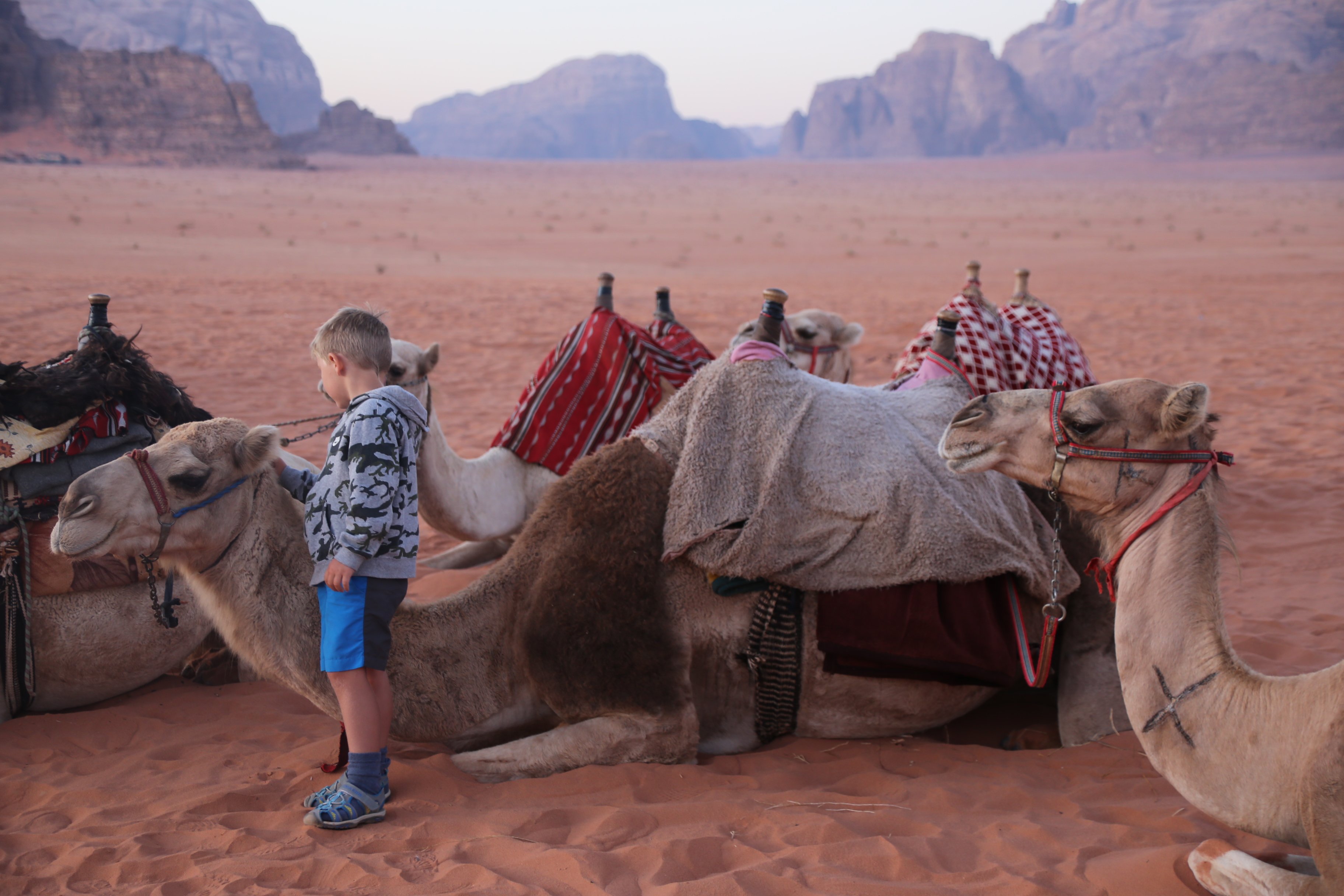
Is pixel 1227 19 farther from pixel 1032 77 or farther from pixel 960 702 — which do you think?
pixel 960 702

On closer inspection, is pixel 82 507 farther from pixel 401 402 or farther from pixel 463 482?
pixel 463 482

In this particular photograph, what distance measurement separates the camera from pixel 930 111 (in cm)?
15300

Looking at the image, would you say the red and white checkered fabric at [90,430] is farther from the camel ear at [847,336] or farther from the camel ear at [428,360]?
the camel ear at [847,336]

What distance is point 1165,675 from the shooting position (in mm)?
2627

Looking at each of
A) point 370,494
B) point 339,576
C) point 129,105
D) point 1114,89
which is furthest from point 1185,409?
point 1114,89

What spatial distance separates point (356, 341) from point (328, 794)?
1440mm

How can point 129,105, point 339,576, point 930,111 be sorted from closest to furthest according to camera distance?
point 339,576 → point 129,105 → point 930,111

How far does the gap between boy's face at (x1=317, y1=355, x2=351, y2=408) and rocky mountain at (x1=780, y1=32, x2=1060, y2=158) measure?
149122mm

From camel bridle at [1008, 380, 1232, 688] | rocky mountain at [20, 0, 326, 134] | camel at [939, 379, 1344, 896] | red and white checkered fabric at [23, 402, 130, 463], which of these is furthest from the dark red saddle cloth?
rocky mountain at [20, 0, 326, 134]

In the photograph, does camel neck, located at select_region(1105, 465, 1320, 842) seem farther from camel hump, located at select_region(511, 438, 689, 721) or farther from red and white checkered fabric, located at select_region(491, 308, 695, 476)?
red and white checkered fabric, located at select_region(491, 308, 695, 476)

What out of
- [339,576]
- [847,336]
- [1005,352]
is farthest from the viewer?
[847,336]

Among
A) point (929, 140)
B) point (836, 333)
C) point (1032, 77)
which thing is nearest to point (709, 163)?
point (929, 140)

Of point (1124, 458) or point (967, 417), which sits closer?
point (1124, 458)

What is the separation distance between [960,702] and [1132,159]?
113598mm
